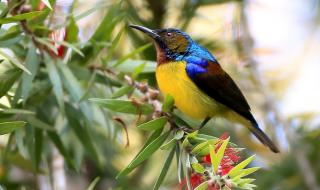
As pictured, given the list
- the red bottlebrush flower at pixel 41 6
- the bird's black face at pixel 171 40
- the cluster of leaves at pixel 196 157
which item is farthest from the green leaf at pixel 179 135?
the bird's black face at pixel 171 40

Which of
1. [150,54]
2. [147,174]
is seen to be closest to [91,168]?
[147,174]

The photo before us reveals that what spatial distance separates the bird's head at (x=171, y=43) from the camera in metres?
3.14

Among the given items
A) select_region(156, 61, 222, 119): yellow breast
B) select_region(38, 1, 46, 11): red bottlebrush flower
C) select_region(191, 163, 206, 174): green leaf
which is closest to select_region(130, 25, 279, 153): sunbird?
select_region(156, 61, 222, 119): yellow breast

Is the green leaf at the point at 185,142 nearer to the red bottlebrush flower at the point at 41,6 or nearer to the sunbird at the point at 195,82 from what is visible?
the red bottlebrush flower at the point at 41,6

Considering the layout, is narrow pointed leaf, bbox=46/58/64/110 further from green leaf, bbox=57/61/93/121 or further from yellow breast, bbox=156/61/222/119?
yellow breast, bbox=156/61/222/119

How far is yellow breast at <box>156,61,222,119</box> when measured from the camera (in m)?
2.90

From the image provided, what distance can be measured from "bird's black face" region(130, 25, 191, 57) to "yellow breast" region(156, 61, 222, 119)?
0.13 m

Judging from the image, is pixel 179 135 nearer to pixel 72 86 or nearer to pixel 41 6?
pixel 72 86

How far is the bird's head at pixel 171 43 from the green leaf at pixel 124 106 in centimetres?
86

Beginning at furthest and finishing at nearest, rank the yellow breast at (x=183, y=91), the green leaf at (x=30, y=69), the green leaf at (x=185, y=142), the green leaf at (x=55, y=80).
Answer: the yellow breast at (x=183, y=91), the green leaf at (x=55, y=80), the green leaf at (x=30, y=69), the green leaf at (x=185, y=142)

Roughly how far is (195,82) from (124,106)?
0.93 metres

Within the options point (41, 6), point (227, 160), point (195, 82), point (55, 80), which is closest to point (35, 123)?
point (55, 80)

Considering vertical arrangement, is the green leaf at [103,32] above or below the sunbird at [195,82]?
above

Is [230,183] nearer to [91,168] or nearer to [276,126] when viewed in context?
[276,126]
